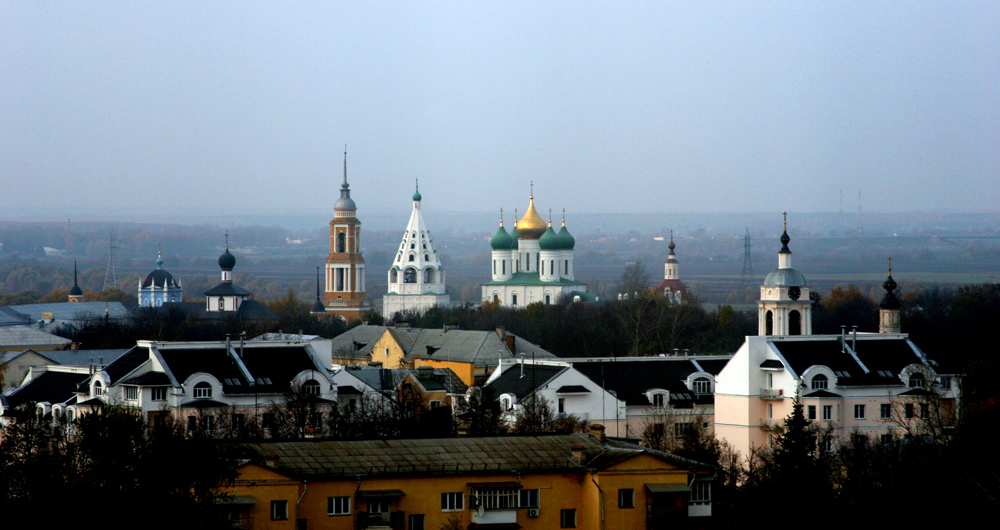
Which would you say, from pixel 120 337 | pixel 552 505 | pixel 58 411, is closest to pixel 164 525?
pixel 552 505

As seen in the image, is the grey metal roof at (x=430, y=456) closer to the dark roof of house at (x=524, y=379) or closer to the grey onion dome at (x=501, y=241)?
the dark roof of house at (x=524, y=379)

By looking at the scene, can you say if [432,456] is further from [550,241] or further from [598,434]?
[550,241]

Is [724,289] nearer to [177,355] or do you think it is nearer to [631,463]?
[177,355]

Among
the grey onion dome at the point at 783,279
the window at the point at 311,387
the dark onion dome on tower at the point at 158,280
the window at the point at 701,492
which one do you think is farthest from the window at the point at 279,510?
the dark onion dome on tower at the point at 158,280

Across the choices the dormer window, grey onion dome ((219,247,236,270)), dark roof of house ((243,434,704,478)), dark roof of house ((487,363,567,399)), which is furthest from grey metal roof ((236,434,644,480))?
grey onion dome ((219,247,236,270))

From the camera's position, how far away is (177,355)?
38250 mm

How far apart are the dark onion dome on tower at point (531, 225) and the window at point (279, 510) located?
92078mm

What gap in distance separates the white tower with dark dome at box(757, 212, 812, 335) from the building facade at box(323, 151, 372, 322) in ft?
229

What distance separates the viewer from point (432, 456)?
23.5m

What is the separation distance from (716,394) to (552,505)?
1633cm

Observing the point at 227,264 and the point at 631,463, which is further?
the point at 227,264

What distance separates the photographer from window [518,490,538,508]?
23.3m

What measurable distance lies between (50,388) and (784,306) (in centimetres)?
1811

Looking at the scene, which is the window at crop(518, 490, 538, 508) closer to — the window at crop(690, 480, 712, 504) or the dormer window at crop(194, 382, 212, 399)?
the window at crop(690, 480, 712, 504)
